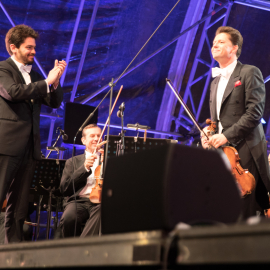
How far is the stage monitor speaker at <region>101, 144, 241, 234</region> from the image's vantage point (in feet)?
3.43

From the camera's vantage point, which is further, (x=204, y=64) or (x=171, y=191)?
(x=204, y=64)

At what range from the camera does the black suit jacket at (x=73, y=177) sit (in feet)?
11.2

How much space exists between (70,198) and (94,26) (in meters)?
3.82

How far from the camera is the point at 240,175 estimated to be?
2512mm

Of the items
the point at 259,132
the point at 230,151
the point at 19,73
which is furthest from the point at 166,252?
the point at 19,73

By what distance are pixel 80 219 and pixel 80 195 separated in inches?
12.5

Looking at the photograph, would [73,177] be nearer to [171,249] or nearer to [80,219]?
[80,219]

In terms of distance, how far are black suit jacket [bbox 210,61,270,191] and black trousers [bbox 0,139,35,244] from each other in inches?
60.0

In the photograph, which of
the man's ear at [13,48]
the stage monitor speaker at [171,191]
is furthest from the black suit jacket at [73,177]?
the stage monitor speaker at [171,191]

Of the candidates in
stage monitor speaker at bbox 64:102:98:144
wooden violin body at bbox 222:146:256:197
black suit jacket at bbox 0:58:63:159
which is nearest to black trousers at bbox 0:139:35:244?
black suit jacket at bbox 0:58:63:159

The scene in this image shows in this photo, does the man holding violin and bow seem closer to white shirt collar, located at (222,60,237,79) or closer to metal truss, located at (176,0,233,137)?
white shirt collar, located at (222,60,237,79)

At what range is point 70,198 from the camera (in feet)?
11.8

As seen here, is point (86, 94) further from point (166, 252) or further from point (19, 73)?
point (166, 252)

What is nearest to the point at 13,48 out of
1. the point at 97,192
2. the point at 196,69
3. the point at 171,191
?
the point at 97,192
